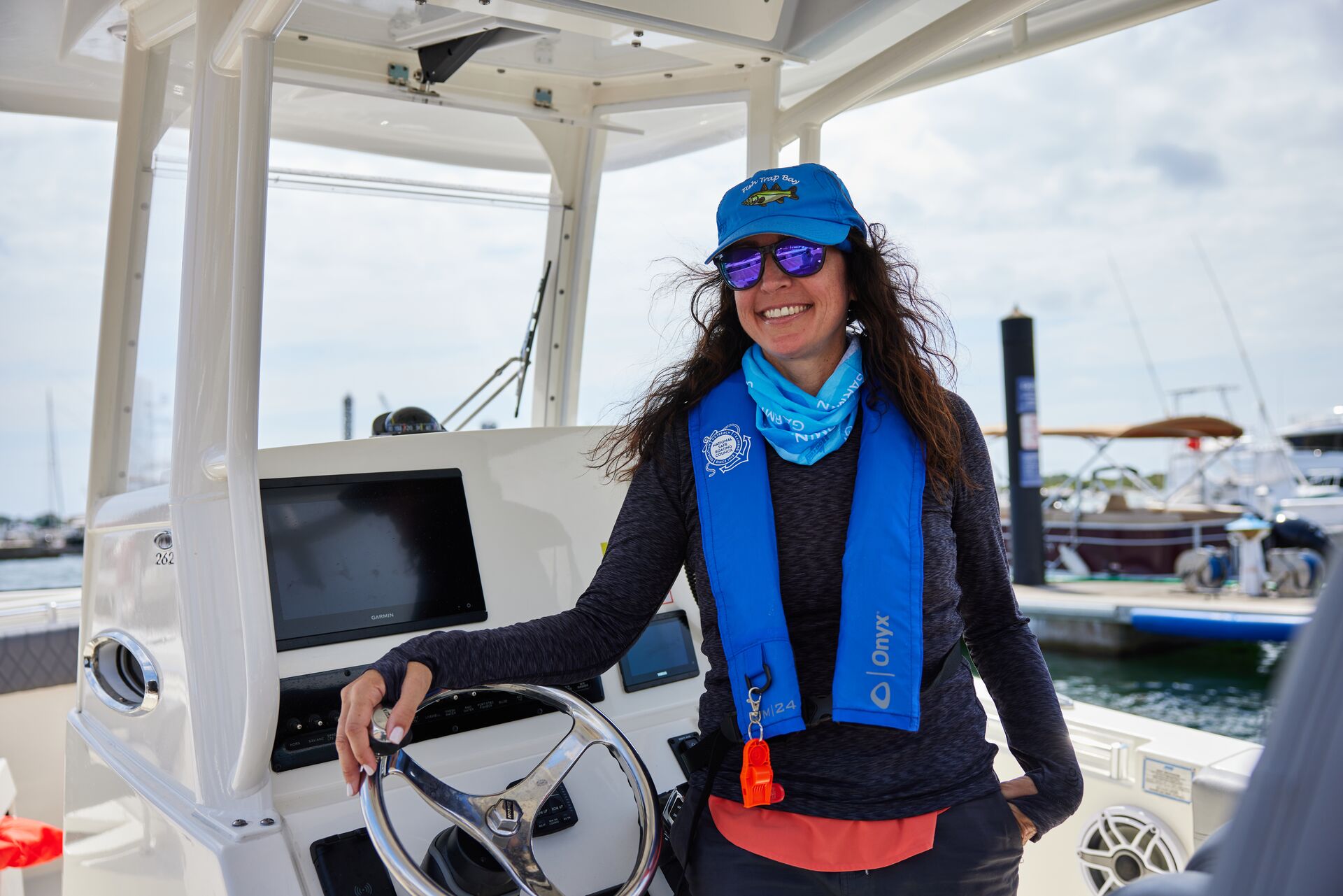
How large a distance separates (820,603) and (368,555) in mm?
1179

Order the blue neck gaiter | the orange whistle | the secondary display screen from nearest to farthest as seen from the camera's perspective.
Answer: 1. the orange whistle
2. the blue neck gaiter
3. the secondary display screen

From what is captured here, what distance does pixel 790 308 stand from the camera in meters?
1.58

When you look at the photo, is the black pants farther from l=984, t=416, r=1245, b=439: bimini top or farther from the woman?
l=984, t=416, r=1245, b=439: bimini top

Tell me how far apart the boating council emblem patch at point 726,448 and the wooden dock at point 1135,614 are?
9560 millimetres

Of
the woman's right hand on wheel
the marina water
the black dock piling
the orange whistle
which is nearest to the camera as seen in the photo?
the woman's right hand on wheel

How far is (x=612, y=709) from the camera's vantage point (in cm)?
241

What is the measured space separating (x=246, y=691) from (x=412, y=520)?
26.5 inches

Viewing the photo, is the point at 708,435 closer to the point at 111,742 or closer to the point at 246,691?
the point at 246,691

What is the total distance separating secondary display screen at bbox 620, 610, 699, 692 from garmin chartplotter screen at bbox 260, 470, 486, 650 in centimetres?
37

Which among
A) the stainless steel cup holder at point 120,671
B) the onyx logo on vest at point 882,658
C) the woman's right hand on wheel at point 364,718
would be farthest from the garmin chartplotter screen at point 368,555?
the onyx logo on vest at point 882,658

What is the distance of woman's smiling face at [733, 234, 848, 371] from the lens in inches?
62.2

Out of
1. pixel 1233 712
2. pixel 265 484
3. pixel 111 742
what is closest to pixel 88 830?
pixel 111 742

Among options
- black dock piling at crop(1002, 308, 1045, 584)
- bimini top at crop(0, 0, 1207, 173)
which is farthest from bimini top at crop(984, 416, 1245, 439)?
bimini top at crop(0, 0, 1207, 173)

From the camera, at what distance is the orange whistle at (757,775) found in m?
1.36
